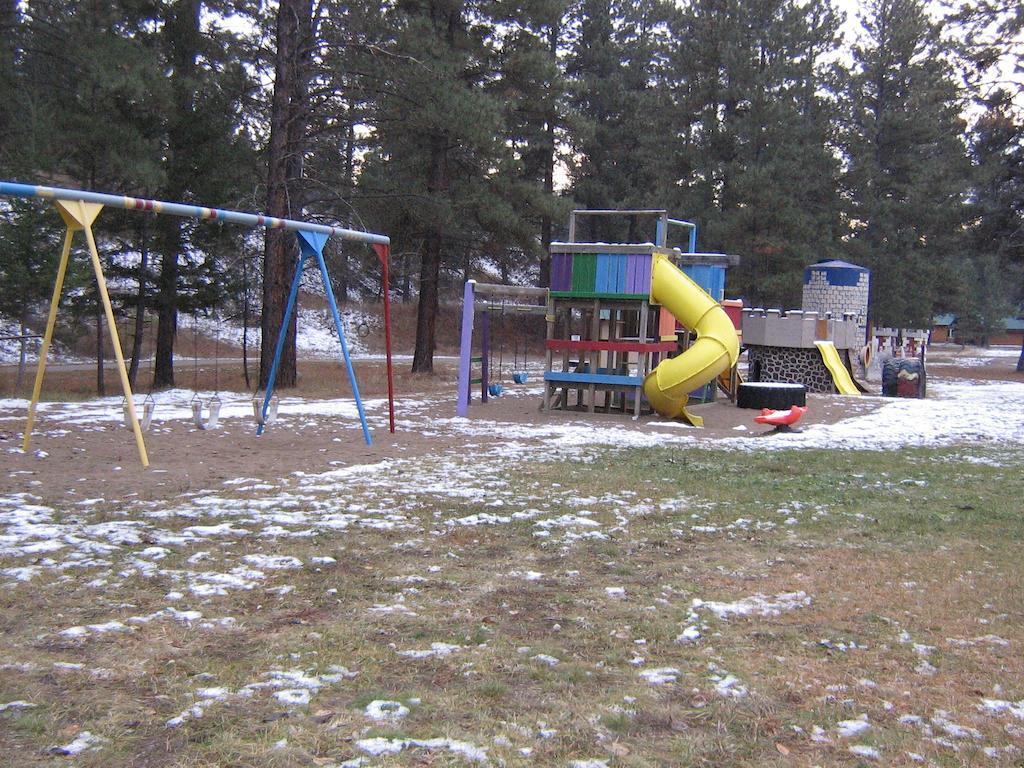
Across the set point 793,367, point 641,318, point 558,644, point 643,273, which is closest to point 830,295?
point 793,367

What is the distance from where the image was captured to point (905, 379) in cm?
1895

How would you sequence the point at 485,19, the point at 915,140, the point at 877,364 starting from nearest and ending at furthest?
1. the point at 485,19
2. the point at 877,364
3. the point at 915,140

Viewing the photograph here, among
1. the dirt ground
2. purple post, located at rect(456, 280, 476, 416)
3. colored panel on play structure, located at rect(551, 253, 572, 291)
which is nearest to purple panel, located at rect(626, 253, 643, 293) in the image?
colored panel on play structure, located at rect(551, 253, 572, 291)

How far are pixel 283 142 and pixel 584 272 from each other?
614 centimetres

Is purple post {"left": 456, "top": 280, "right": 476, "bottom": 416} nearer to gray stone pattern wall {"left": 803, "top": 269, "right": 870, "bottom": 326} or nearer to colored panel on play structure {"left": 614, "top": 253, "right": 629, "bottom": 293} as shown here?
colored panel on play structure {"left": 614, "top": 253, "right": 629, "bottom": 293}

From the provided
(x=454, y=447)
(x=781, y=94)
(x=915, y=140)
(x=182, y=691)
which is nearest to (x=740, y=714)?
(x=182, y=691)

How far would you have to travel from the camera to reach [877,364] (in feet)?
82.7

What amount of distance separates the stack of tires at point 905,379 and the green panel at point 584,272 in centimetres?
948

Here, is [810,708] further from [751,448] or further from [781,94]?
[781,94]

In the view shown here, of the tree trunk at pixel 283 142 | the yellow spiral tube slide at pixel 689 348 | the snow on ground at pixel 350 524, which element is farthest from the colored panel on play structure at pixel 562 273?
the tree trunk at pixel 283 142

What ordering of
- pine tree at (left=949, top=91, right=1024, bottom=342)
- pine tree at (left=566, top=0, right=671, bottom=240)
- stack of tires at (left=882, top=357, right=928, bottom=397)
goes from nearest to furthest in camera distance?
1. stack of tires at (left=882, top=357, right=928, bottom=397)
2. pine tree at (left=949, top=91, right=1024, bottom=342)
3. pine tree at (left=566, top=0, right=671, bottom=240)

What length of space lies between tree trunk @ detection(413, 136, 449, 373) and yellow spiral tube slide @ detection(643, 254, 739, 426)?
7966 millimetres

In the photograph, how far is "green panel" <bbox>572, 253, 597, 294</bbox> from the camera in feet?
42.4

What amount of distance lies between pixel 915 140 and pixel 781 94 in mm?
10220
